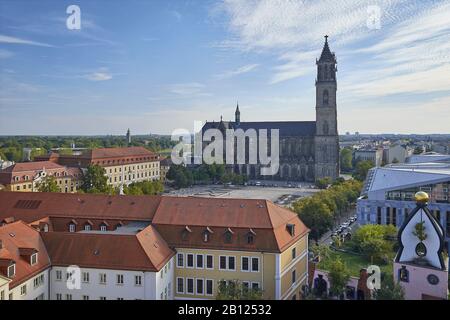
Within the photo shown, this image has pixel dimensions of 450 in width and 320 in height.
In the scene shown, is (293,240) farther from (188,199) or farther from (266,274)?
Result: (188,199)

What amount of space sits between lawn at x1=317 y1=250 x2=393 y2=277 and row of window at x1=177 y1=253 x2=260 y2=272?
5984mm

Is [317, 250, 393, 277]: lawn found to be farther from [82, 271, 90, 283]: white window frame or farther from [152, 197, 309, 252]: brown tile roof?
[82, 271, 90, 283]: white window frame

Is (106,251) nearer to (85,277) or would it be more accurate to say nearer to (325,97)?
(85,277)

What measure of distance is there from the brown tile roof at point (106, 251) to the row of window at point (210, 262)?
4.53ft

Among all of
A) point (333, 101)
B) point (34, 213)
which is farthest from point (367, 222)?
point (333, 101)

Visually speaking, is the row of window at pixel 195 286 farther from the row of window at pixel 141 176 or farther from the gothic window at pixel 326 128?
the gothic window at pixel 326 128

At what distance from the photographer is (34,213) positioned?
1162 inches

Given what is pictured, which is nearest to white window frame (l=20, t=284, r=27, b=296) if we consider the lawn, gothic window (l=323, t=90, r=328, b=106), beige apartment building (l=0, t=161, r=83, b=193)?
the lawn

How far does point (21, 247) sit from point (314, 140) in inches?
2896

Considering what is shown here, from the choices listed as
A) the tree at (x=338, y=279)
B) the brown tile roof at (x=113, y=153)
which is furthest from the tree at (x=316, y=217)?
the brown tile roof at (x=113, y=153)

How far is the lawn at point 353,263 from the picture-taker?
29477mm

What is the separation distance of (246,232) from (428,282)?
967cm
